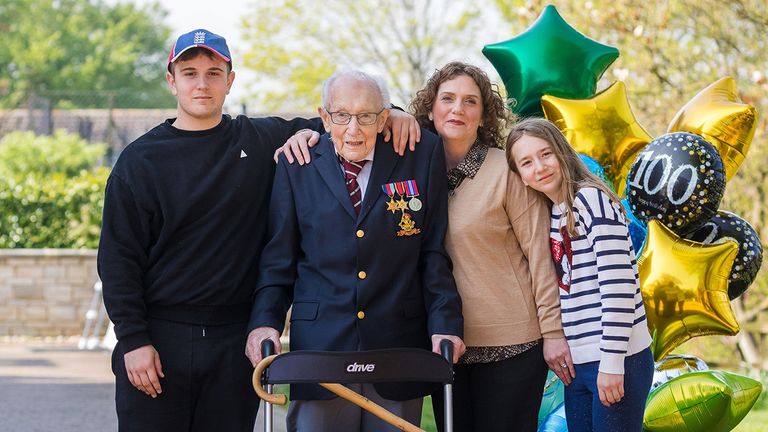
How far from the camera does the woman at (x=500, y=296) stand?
3771 mm

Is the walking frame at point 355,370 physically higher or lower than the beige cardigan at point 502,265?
lower

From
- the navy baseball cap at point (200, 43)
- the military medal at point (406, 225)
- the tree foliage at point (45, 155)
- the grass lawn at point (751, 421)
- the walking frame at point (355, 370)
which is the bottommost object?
the grass lawn at point (751, 421)

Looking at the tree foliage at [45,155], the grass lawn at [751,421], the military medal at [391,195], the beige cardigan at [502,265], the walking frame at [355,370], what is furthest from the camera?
the tree foliage at [45,155]

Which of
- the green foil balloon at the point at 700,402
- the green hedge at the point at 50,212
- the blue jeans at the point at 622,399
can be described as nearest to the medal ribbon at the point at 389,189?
the blue jeans at the point at 622,399

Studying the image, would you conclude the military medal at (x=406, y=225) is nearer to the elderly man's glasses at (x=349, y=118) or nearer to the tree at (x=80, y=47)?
the elderly man's glasses at (x=349, y=118)

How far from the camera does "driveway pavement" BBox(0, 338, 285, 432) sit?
23.1ft

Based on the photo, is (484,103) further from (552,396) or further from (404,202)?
(552,396)

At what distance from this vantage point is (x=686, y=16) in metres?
9.73

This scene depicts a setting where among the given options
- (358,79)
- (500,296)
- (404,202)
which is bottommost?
(500,296)

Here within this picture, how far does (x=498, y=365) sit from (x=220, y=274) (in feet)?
3.48

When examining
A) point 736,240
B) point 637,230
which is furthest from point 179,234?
point 736,240

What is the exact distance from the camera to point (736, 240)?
5.02m

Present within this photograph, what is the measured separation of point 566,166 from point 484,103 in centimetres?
43

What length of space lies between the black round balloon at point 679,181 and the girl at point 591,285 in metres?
1.01
